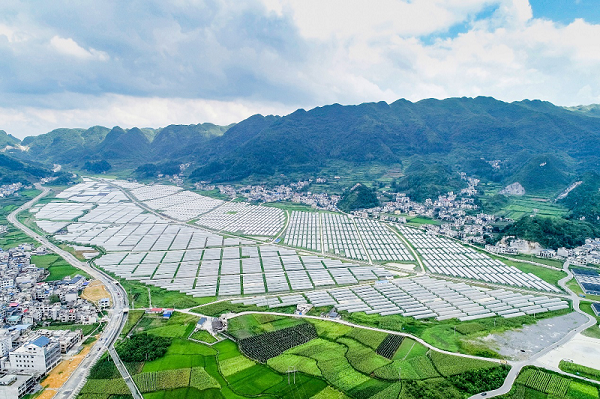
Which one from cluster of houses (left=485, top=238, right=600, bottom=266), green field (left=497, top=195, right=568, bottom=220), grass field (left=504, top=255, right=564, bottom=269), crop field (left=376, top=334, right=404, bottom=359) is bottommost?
crop field (left=376, top=334, right=404, bottom=359)

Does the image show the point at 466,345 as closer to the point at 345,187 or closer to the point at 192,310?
the point at 192,310

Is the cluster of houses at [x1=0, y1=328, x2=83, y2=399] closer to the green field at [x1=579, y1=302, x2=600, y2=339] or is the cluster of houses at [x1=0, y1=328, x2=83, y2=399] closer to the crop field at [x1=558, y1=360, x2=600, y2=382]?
the crop field at [x1=558, y1=360, x2=600, y2=382]

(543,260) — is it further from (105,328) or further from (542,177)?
(542,177)

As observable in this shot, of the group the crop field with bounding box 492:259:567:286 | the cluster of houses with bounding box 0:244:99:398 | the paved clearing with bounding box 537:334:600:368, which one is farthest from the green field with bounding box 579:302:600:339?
the cluster of houses with bounding box 0:244:99:398

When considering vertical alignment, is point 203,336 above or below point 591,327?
below

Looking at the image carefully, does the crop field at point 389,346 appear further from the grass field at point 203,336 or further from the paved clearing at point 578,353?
the grass field at point 203,336

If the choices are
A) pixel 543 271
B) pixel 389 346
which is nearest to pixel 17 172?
pixel 389 346
